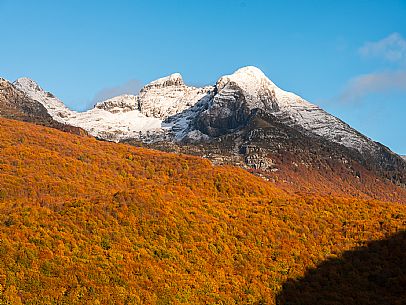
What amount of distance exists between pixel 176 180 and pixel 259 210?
13.8 metres

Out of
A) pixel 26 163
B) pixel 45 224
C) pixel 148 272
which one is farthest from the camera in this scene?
pixel 26 163

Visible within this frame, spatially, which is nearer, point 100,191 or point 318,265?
point 318,265

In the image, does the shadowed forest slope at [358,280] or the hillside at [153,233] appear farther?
the shadowed forest slope at [358,280]

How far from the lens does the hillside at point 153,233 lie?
114 feet

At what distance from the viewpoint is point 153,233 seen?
4262cm

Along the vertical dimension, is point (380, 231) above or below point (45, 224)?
above

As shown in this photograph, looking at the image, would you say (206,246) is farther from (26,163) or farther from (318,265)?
(26,163)

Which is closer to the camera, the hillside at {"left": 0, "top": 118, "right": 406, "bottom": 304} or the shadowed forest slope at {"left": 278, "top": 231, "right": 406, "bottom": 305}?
the hillside at {"left": 0, "top": 118, "right": 406, "bottom": 304}

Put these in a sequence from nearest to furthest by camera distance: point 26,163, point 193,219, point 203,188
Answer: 1. point 193,219
2. point 26,163
3. point 203,188

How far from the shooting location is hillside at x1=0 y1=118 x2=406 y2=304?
34.9 metres

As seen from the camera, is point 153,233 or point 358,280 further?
point 153,233

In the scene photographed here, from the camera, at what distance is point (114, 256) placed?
37.5 m

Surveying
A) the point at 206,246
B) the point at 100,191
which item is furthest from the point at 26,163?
the point at 206,246

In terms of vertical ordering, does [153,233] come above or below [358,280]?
below
